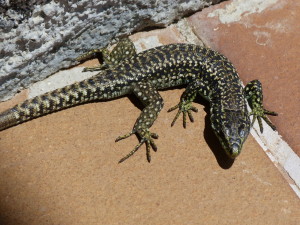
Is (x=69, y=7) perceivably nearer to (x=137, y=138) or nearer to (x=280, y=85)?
(x=137, y=138)

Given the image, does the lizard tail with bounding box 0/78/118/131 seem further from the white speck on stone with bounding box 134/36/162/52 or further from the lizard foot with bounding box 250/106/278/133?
the lizard foot with bounding box 250/106/278/133

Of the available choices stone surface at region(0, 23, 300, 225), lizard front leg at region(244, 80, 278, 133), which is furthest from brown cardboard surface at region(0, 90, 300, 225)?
lizard front leg at region(244, 80, 278, 133)

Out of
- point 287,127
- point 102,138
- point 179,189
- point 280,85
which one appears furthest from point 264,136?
point 102,138

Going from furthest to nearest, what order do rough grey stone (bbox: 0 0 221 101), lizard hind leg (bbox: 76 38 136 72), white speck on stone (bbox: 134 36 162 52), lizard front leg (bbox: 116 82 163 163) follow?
white speck on stone (bbox: 134 36 162 52) → lizard hind leg (bbox: 76 38 136 72) → lizard front leg (bbox: 116 82 163 163) → rough grey stone (bbox: 0 0 221 101)

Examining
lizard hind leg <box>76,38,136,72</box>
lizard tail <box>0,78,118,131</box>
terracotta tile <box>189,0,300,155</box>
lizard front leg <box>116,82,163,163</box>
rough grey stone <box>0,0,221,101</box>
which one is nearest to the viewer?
rough grey stone <box>0,0,221,101</box>

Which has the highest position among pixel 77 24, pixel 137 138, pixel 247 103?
pixel 77 24

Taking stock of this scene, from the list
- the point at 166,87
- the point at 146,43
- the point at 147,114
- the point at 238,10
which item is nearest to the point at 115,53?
the point at 146,43

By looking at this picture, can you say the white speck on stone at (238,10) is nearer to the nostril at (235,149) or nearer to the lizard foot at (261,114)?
the lizard foot at (261,114)
